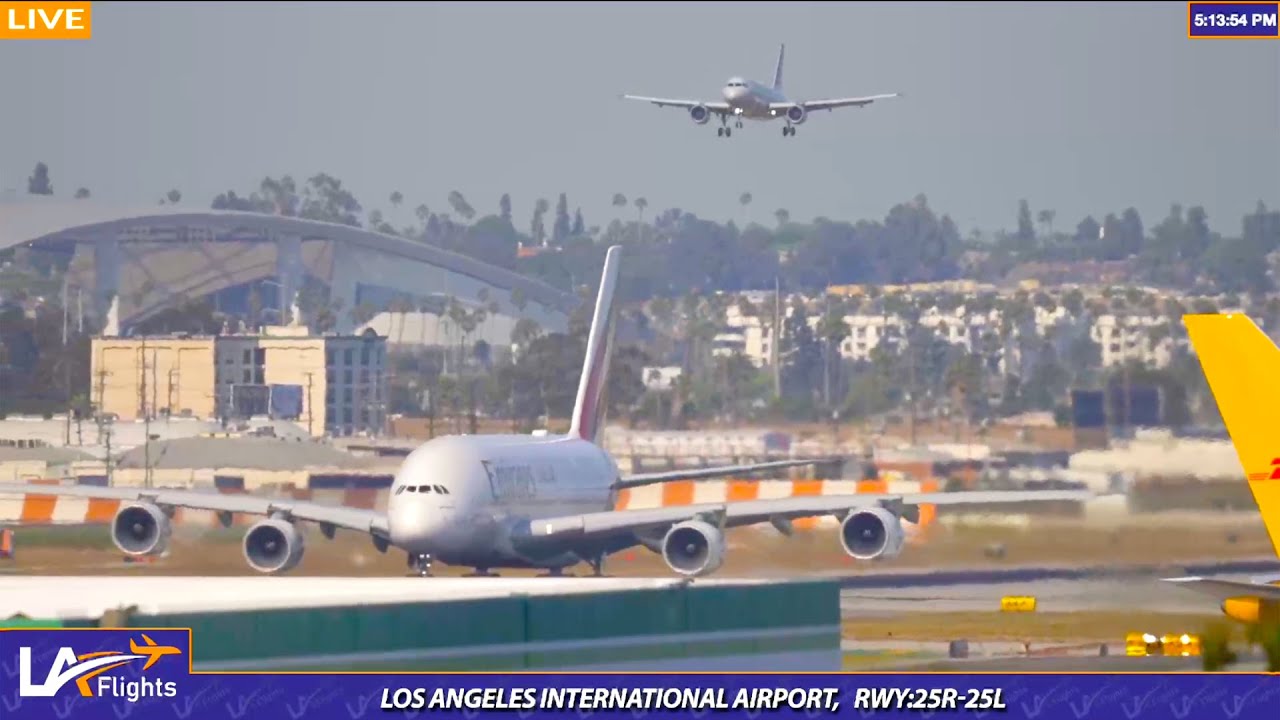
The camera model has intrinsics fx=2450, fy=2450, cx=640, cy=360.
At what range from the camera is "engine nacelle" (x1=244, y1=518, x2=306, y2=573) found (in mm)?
43531

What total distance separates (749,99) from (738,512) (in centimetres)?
2327

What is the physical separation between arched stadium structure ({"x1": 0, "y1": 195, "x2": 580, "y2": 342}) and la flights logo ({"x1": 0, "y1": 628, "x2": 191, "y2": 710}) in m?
101

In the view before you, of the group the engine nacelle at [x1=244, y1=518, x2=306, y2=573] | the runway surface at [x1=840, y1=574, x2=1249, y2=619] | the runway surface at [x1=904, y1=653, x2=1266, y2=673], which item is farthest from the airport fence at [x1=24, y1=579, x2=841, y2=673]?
the engine nacelle at [x1=244, y1=518, x2=306, y2=573]

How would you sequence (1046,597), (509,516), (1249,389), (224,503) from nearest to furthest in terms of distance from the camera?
1. (1249,389)
2. (1046,597)
3. (509,516)
4. (224,503)

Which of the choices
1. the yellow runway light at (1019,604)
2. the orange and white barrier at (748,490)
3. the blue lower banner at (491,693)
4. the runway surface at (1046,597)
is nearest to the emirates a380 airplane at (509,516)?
the runway surface at (1046,597)

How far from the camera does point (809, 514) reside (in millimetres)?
43500

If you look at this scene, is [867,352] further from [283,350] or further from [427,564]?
[427,564]

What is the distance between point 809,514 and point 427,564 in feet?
22.7

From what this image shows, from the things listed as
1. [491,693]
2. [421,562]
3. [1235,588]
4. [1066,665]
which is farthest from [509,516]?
[1235,588]

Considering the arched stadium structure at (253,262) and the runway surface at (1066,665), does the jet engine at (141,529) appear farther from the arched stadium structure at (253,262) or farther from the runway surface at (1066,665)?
the arched stadium structure at (253,262)

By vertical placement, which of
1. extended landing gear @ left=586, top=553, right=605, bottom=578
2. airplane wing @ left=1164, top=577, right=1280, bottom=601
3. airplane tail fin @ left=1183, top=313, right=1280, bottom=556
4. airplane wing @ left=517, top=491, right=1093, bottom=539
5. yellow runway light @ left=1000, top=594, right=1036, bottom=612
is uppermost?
airplane tail fin @ left=1183, top=313, right=1280, bottom=556

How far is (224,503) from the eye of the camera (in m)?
45.6

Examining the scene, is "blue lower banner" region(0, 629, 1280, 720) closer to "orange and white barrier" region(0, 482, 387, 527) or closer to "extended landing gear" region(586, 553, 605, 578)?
"extended landing gear" region(586, 553, 605, 578)

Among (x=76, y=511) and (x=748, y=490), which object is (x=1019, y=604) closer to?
(x=748, y=490)
